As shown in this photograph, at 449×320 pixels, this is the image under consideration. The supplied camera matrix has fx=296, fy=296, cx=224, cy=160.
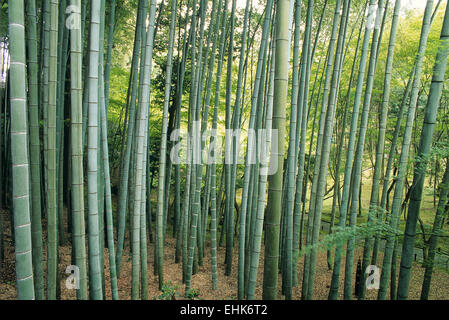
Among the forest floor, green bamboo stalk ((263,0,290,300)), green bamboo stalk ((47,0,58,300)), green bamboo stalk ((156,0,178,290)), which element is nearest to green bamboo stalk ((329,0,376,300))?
green bamboo stalk ((263,0,290,300))

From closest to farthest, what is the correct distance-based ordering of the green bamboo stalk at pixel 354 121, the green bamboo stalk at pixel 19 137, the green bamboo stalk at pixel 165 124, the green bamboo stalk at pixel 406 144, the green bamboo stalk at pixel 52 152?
the green bamboo stalk at pixel 19 137 → the green bamboo stalk at pixel 52 152 → the green bamboo stalk at pixel 406 144 → the green bamboo stalk at pixel 354 121 → the green bamboo stalk at pixel 165 124

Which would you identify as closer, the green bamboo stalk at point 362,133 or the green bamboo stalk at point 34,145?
the green bamboo stalk at point 34,145

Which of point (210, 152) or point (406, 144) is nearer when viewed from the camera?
point (406, 144)

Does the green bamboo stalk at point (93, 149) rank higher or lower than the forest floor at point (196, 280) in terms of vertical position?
higher

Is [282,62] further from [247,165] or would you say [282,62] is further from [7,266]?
[7,266]

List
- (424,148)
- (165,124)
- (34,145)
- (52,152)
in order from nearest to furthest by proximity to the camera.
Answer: (34,145) < (424,148) < (52,152) < (165,124)

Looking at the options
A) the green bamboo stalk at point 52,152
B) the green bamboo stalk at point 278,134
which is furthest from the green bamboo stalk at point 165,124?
the green bamboo stalk at point 278,134

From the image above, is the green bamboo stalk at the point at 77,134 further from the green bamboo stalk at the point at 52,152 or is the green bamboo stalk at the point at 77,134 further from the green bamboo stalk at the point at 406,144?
the green bamboo stalk at the point at 406,144

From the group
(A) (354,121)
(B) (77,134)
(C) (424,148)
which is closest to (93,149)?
(B) (77,134)

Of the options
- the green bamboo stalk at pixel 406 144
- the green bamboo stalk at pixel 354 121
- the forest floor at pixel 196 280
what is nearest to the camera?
the green bamboo stalk at pixel 406 144

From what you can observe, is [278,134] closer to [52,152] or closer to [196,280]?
[52,152]

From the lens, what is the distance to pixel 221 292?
447 cm
